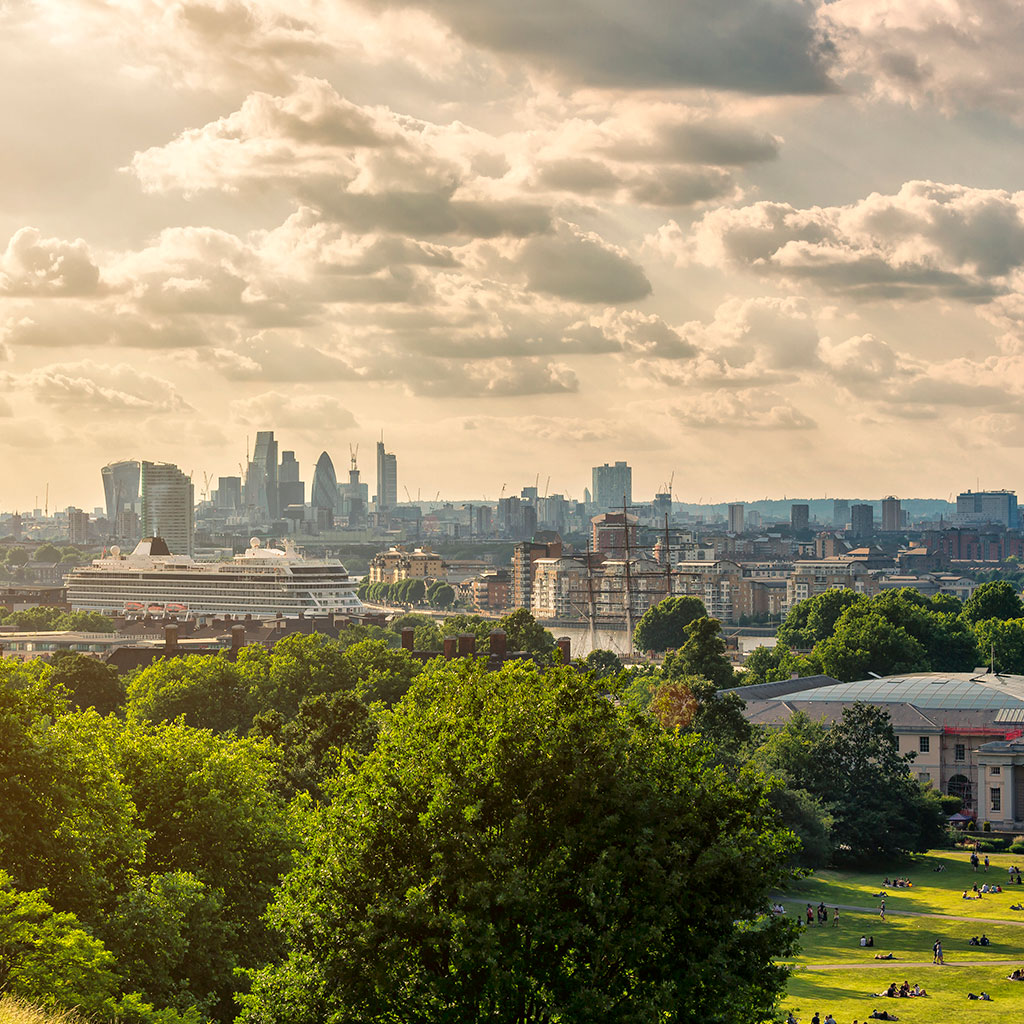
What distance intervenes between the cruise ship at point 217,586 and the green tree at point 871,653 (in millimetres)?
73867

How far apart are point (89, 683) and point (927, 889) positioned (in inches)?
1466

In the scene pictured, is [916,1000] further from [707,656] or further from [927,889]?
[707,656]

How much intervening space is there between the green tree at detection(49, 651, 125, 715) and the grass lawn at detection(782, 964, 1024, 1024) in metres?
37.3

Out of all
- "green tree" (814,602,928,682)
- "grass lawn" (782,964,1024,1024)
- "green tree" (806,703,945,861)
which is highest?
"green tree" (814,602,928,682)

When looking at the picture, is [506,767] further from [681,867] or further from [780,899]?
[780,899]

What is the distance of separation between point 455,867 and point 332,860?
6.66 feet

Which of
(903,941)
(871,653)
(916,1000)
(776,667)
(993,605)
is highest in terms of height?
(993,605)

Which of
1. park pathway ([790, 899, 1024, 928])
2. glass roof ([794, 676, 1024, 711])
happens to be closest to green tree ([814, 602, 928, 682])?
glass roof ([794, 676, 1024, 711])

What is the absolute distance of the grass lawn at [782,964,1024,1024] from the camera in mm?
39875

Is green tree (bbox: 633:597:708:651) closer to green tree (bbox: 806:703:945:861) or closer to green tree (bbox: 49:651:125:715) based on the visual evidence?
green tree (bbox: 806:703:945:861)

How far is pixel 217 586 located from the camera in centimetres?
17712

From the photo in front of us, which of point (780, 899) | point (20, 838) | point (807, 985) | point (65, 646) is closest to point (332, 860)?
point (20, 838)

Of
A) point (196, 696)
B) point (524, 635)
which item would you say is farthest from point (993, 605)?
point (196, 696)

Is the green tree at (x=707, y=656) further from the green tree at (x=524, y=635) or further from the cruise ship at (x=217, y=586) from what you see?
the cruise ship at (x=217, y=586)
